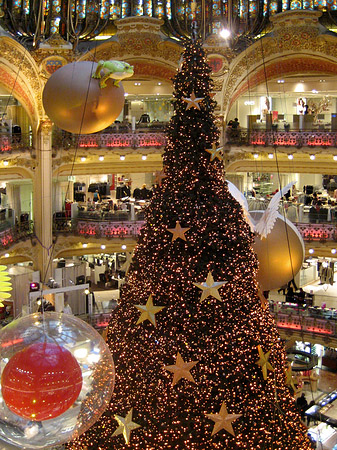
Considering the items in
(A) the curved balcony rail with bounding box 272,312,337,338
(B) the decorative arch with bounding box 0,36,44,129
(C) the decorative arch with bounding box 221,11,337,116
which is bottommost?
(A) the curved balcony rail with bounding box 272,312,337,338

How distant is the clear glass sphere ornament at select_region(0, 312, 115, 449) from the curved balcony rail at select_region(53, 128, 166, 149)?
53.6 ft

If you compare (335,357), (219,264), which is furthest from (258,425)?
(335,357)

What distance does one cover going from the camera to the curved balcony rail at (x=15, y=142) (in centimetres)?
1908

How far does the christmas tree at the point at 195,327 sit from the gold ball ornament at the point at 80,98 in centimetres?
141

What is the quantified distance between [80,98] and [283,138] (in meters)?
15.8

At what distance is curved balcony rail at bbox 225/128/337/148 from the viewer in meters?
21.0

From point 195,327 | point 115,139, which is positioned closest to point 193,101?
point 195,327

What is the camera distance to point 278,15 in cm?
2022

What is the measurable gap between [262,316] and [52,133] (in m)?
14.3

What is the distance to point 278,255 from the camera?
28.2ft

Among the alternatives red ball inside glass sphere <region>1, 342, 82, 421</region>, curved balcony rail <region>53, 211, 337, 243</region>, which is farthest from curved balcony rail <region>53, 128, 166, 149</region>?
red ball inside glass sphere <region>1, 342, 82, 421</region>

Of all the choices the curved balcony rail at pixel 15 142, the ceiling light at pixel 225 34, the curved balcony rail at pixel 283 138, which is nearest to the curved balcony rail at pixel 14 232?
the curved balcony rail at pixel 15 142

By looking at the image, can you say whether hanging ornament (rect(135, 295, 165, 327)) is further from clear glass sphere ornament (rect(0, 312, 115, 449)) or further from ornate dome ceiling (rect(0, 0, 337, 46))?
ornate dome ceiling (rect(0, 0, 337, 46))

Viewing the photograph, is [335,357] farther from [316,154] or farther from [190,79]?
[190,79]
